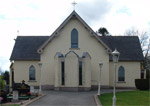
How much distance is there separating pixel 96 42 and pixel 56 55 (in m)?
5.64

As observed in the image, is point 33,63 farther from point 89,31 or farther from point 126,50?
point 126,50

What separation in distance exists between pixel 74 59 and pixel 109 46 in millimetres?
9011

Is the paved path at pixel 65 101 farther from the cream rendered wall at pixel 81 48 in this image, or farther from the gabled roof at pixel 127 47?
the gabled roof at pixel 127 47

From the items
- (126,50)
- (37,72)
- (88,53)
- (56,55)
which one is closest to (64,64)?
(56,55)

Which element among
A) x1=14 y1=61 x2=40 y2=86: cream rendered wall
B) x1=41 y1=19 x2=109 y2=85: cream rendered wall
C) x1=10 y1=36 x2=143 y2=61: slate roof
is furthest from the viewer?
x1=14 y1=61 x2=40 y2=86: cream rendered wall

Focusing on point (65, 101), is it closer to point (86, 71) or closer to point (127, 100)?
point (127, 100)

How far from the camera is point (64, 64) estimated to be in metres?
31.7

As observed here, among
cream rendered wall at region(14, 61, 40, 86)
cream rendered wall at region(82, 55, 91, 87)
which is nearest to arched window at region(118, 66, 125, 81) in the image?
cream rendered wall at region(82, 55, 91, 87)

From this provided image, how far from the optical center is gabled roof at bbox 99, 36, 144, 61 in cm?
3638

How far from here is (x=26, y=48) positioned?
39000 millimetres

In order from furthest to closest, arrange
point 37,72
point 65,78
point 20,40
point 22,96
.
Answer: point 20,40 < point 37,72 < point 65,78 < point 22,96

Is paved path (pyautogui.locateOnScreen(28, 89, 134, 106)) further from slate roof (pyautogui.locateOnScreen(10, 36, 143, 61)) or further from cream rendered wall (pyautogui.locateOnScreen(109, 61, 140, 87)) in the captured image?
slate roof (pyautogui.locateOnScreen(10, 36, 143, 61))

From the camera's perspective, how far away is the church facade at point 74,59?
1242 inches

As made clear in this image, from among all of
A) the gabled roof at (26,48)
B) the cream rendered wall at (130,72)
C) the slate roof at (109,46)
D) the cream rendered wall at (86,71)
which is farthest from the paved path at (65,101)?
the gabled roof at (26,48)
